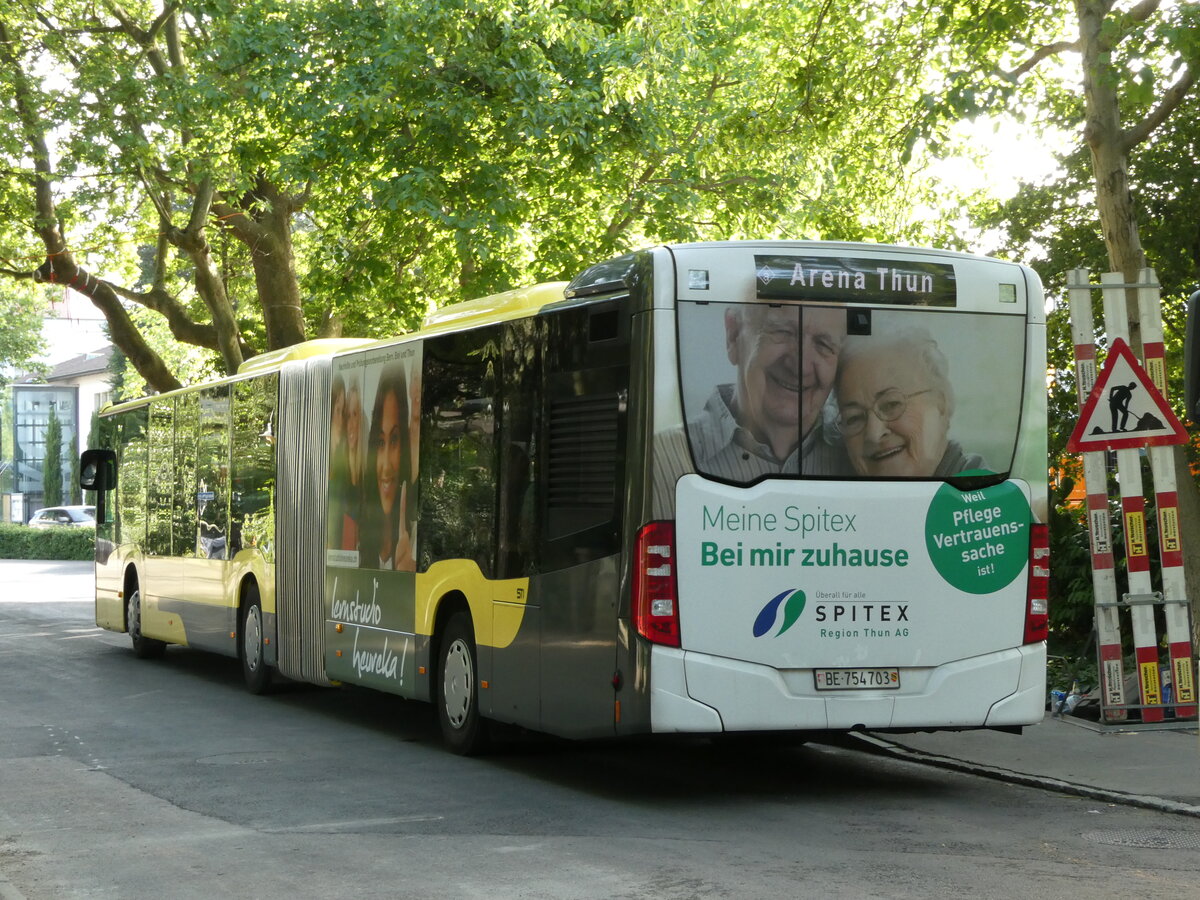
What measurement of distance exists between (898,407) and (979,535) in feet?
2.86

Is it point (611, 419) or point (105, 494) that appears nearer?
point (611, 419)

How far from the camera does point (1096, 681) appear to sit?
1359 cm

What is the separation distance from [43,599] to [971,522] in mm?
28088

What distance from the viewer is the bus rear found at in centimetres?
881

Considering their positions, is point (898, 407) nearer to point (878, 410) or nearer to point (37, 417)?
point (878, 410)

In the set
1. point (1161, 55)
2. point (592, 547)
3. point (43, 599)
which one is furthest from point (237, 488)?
point (43, 599)

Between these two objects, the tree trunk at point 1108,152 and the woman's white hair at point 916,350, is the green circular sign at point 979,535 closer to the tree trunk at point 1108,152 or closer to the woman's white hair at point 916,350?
the woman's white hair at point 916,350

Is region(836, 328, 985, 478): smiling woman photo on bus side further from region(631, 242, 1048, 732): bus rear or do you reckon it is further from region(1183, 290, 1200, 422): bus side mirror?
region(1183, 290, 1200, 422): bus side mirror

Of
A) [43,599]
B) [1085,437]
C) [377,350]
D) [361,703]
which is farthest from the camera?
[43,599]

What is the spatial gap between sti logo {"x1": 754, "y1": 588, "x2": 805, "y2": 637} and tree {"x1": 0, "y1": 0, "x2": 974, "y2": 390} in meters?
8.19

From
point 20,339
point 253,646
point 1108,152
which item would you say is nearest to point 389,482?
point 253,646

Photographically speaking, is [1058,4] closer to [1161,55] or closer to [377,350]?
[1161,55]

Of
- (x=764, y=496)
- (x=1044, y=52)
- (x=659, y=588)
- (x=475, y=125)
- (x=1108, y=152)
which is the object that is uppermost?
(x=475, y=125)

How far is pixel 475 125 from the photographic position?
1969 centimetres
